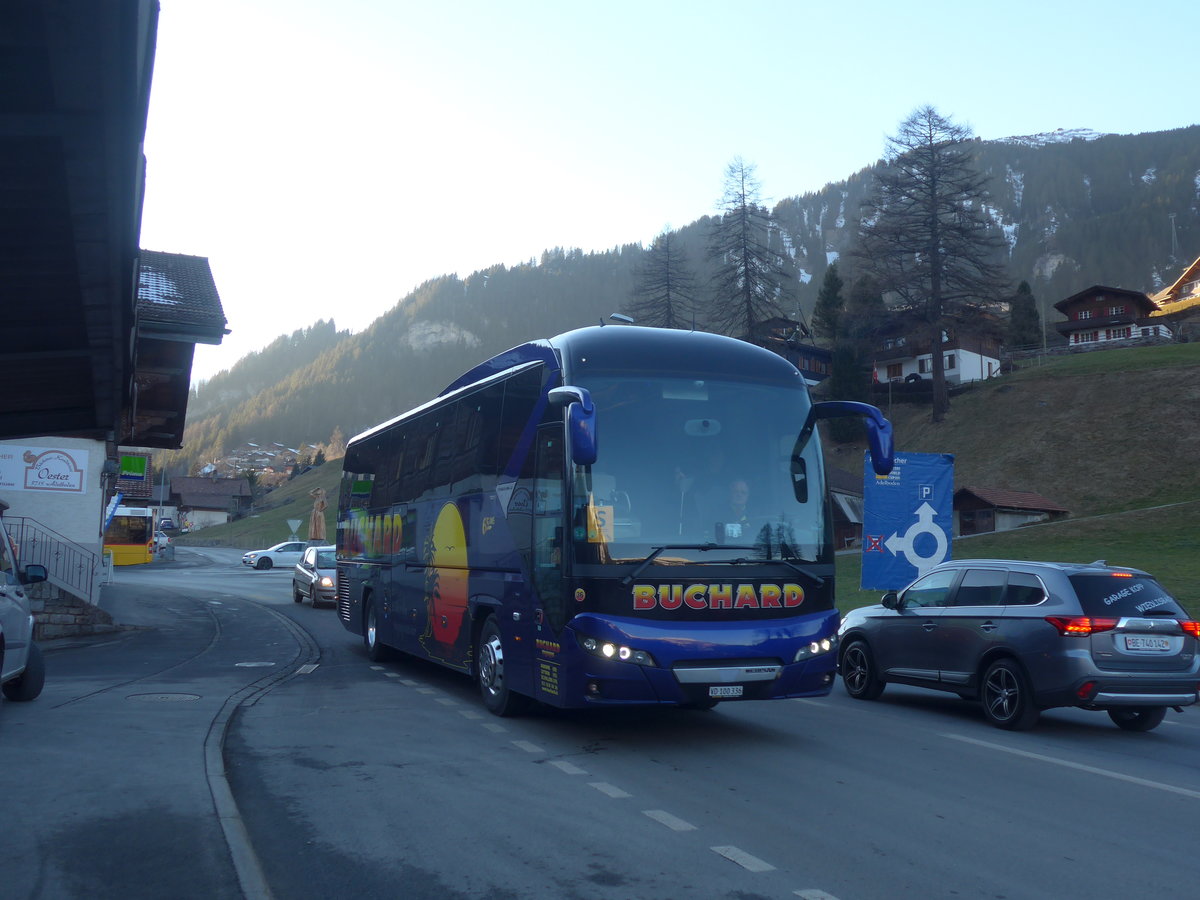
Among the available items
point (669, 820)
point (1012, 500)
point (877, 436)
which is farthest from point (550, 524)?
point (1012, 500)

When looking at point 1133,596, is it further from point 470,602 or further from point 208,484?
point 208,484

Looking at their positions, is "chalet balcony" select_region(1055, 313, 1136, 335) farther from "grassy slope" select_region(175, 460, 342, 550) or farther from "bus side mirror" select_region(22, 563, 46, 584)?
"bus side mirror" select_region(22, 563, 46, 584)

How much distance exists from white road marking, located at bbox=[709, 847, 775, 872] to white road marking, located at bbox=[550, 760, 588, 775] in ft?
7.68

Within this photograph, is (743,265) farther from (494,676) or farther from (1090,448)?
(494,676)

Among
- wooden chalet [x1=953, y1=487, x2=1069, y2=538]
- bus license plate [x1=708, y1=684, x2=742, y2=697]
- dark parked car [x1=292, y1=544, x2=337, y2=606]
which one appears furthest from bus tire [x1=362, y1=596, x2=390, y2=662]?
wooden chalet [x1=953, y1=487, x2=1069, y2=538]

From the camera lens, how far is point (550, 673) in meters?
9.45

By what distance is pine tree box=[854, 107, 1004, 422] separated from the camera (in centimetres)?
6231

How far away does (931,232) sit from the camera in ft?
208

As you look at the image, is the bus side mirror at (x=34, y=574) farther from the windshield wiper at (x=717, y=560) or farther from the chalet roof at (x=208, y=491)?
the chalet roof at (x=208, y=491)

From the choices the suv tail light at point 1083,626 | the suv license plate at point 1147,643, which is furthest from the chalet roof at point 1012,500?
the suv tail light at point 1083,626

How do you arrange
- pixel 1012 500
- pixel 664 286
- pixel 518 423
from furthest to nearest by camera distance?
1. pixel 664 286
2. pixel 1012 500
3. pixel 518 423

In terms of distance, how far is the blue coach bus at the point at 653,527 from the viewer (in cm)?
896

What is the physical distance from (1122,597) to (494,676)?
6.19m

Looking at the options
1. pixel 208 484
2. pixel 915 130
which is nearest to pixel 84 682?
pixel 915 130
